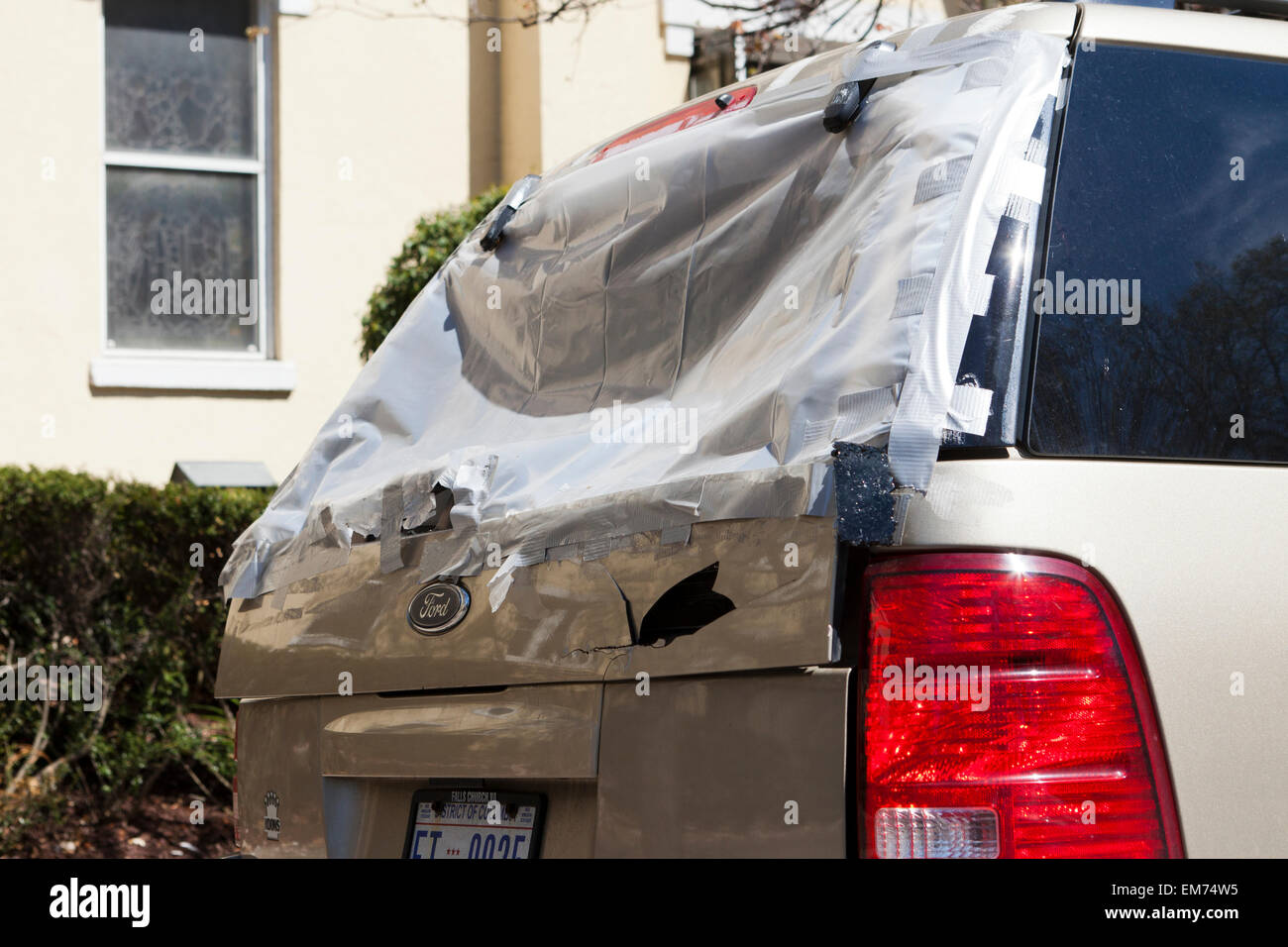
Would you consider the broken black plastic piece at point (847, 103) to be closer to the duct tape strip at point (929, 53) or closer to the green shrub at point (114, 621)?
the duct tape strip at point (929, 53)

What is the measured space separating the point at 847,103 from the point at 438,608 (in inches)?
47.7

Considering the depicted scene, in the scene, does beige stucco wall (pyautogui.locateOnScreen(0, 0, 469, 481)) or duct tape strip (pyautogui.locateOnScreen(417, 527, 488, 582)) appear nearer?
duct tape strip (pyautogui.locateOnScreen(417, 527, 488, 582))

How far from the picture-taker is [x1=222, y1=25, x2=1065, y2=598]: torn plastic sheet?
2207 mm

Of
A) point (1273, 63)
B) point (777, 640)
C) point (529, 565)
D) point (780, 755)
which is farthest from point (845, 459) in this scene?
point (1273, 63)

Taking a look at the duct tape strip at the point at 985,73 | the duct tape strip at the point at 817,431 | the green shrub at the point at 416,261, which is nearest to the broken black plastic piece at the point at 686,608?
the duct tape strip at the point at 817,431

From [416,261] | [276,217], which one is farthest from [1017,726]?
[276,217]

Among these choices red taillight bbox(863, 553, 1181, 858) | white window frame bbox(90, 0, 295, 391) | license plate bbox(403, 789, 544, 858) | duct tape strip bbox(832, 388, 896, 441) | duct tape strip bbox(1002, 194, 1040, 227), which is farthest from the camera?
white window frame bbox(90, 0, 295, 391)

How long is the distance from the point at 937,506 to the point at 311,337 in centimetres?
703

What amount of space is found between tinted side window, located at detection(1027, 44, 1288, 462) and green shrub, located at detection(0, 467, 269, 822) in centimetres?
497

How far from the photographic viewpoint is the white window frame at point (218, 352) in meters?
8.11

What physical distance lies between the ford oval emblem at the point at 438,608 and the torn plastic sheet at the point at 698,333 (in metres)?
0.06

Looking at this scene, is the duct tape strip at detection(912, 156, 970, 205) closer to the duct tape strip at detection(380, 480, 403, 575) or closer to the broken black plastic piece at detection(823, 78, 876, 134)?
the broken black plastic piece at detection(823, 78, 876, 134)

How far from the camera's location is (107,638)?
21.2 ft

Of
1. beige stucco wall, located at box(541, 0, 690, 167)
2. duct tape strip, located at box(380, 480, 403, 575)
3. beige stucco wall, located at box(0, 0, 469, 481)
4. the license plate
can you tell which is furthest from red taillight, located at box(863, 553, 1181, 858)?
beige stucco wall, located at box(541, 0, 690, 167)
